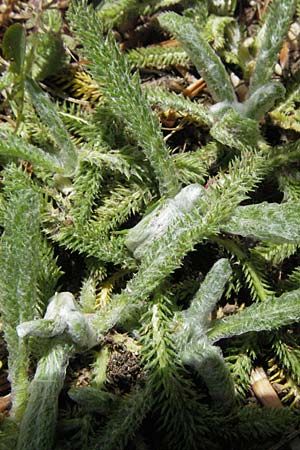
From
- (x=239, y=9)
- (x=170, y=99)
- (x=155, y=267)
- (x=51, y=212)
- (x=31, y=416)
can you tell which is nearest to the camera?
(x=31, y=416)

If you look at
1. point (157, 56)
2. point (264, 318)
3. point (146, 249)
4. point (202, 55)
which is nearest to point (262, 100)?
point (202, 55)

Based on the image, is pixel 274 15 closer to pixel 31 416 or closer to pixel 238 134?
pixel 238 134

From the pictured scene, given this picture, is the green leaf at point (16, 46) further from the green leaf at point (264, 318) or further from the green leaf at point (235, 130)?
the green leaf at point (264, 318)

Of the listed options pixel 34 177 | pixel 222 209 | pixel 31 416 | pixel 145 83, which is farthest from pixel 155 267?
pixel 145 83

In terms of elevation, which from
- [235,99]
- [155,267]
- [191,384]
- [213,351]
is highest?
[235,99]

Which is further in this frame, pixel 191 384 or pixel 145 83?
pixel 145 83

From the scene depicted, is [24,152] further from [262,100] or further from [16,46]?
[262,100]
